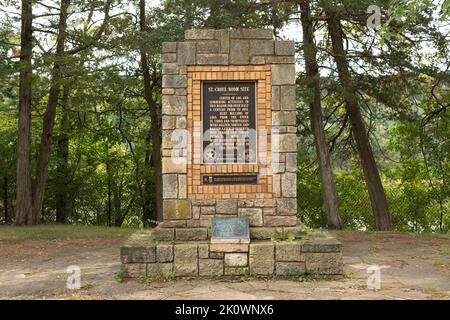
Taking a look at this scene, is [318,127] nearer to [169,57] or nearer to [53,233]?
[169,57]

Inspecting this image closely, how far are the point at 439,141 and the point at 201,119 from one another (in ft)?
36.6

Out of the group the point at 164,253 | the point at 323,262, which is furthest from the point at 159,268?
the point at 323,262

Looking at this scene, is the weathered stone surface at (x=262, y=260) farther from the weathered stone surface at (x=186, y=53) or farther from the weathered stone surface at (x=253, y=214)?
the weathered stone surface at (x=186, y=53)

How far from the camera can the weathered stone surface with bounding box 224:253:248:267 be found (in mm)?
5781

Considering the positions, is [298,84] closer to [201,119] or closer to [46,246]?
[201,119]

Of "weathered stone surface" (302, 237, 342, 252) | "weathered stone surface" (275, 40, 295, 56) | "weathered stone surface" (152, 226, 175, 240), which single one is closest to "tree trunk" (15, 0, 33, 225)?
"weathered stone surface" (152, 226, 175, 240)

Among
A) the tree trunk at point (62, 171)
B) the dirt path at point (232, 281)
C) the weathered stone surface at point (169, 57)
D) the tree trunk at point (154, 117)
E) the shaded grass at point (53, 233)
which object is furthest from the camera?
the tree trunk at point (62, 171)

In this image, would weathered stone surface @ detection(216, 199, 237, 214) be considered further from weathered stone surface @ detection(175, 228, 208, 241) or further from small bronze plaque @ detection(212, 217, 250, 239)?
weathered stone surface @ detection(175, 228, 208, 241)

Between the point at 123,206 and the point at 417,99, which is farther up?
the point at 417,99

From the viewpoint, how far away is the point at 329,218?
41.3ft

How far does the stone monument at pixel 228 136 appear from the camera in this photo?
625 centimetres

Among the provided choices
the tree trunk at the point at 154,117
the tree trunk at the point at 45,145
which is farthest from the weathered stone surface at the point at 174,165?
the tree trunk at the point at 154,117

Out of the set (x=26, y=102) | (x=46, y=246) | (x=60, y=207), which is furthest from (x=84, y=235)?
(x=60, y=207)

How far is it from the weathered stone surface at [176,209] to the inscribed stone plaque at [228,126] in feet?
2.10
